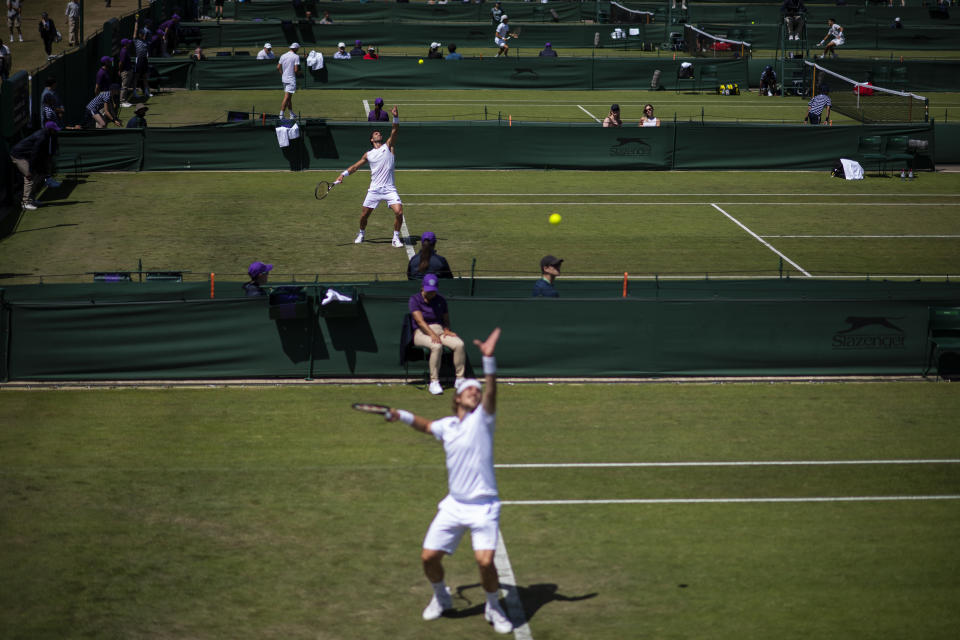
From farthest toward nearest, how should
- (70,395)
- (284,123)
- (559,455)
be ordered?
1. (284,123)
2. (70,395)
3. (559,455)

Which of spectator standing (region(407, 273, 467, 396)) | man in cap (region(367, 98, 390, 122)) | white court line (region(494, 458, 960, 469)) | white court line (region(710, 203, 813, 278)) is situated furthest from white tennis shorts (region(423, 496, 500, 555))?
man in cap (region(367, 98, 390, 122))

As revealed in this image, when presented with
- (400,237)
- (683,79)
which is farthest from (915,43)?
(400,237)

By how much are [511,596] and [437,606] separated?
0.81 meters

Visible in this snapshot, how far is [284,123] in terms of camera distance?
100ft

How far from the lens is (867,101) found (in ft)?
132

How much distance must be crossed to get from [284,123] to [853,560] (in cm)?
2253

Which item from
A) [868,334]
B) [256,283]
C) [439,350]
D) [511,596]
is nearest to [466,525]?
[511,596]

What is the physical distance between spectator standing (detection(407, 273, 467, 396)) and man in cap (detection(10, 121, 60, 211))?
45.2 feet

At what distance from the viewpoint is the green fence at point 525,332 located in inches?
630

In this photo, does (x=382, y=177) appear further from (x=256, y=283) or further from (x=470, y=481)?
(x=470, y=481)

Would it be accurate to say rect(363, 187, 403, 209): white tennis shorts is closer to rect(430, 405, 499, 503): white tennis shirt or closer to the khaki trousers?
the khaki trousers

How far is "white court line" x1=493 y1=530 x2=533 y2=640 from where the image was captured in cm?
971

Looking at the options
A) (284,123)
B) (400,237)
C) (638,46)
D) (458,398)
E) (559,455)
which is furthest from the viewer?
(638,46)

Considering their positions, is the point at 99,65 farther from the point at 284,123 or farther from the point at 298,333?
the point at 298,333
